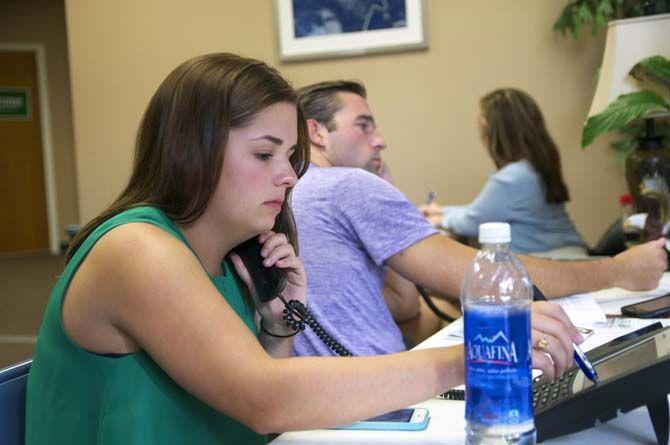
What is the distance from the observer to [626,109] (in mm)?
2305

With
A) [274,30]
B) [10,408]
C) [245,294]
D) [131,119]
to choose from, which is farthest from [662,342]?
[131,119]

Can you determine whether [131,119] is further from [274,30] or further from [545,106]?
[545,106]

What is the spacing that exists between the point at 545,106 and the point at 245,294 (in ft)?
9.58

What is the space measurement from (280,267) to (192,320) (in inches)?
17.2

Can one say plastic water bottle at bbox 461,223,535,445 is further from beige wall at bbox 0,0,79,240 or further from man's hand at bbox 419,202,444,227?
beige wall at bbox 0,0,79,240

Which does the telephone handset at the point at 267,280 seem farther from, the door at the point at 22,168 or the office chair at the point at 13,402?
the door at the point at 22,168

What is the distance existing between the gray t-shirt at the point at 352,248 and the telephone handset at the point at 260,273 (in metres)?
0.35

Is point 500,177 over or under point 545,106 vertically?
under

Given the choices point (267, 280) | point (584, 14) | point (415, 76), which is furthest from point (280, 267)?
point (415, 76)

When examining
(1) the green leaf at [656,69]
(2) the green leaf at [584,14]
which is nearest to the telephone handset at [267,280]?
(1) the green leaf at [656,69]

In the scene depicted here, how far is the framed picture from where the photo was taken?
4.04 metres

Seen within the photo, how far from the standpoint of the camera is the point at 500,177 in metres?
3.24

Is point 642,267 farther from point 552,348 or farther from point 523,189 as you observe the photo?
point 523,189

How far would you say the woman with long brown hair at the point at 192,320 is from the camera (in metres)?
0.89
